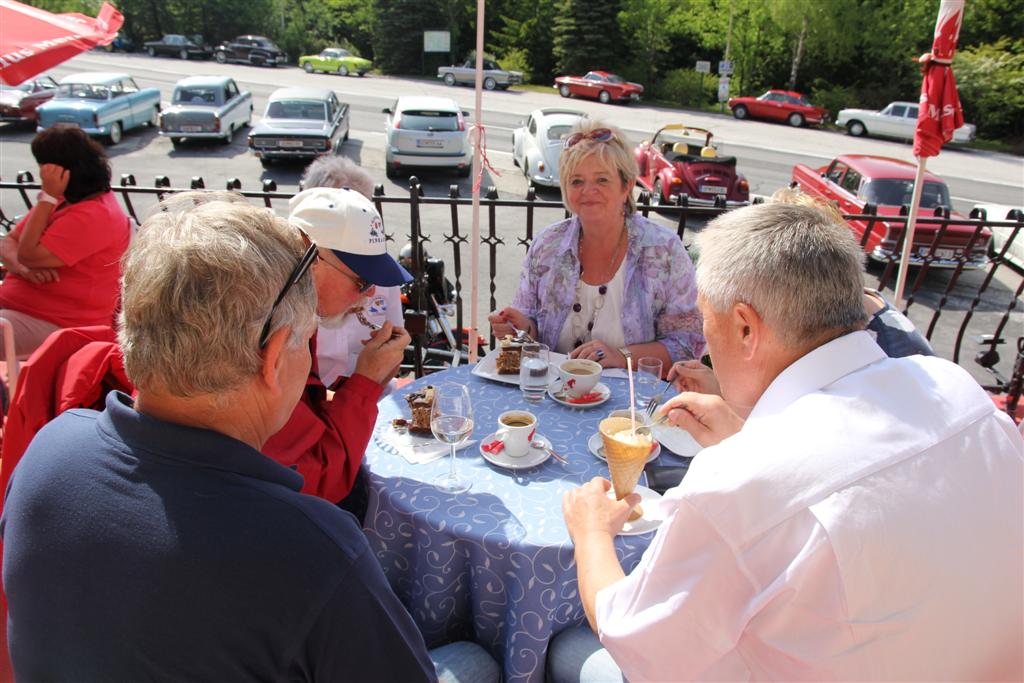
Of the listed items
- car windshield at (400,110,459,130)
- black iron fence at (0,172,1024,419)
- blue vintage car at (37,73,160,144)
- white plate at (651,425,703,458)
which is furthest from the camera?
blue vintage car at (37,73,160,144)

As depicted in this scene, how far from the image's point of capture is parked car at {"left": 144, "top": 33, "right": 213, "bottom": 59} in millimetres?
40625

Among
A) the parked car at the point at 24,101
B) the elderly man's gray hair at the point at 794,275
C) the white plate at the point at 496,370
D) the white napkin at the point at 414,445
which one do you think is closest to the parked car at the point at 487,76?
the parked car at the point at 24,101

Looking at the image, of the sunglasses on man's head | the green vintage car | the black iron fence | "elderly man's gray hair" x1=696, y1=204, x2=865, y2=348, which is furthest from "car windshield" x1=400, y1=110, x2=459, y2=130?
the green vintage car

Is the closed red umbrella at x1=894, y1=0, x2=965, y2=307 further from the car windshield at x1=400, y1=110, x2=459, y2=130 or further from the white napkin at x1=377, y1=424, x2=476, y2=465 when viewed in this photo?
the car windshield at x1=400, y1=110, x2=459, y2=130

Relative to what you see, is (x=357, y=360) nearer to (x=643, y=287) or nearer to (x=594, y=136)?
(x=643, y=287)

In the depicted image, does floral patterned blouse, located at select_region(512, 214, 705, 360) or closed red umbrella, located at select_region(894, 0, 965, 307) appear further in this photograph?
closed red umbrella, located at select_region(894, 0, 965, 307)

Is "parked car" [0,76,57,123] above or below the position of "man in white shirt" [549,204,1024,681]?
above

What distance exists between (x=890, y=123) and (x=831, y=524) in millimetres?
29432

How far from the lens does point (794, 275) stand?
1.36m

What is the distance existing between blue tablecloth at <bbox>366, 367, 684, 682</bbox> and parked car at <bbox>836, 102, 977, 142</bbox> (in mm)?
28123

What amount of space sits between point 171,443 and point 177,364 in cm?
13

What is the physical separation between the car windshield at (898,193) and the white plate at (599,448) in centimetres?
1025

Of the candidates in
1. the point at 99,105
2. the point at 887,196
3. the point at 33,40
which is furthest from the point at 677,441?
the point at 99,105

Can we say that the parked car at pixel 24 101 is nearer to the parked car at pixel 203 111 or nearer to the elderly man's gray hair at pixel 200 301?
the parked car at pixel 203 111
